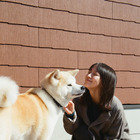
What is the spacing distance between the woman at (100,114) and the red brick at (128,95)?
1103 millimetres

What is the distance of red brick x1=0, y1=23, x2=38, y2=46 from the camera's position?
9.71 ft

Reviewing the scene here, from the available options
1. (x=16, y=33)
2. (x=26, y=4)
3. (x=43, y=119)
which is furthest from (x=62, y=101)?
(x=26, y=4)

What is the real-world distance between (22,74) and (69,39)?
782mm

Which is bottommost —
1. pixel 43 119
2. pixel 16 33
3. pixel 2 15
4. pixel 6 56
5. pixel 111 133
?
pixel 111 133

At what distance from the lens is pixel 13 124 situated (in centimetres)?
198

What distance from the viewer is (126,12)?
13.0ft

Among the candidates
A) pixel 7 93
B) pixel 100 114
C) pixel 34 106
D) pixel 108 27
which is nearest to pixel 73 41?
pixel 108 27

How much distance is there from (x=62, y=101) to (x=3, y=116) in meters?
0.61

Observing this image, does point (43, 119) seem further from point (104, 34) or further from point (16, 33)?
point (104, 34)

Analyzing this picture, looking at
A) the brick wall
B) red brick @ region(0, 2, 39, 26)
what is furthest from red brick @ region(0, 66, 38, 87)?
red brick @ region(0, 2, 39, 26)

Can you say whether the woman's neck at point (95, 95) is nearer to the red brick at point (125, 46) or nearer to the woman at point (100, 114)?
the woman at point (100, 114)

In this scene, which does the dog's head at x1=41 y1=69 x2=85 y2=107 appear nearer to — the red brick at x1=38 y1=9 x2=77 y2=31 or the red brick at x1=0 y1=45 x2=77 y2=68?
the red brick at x1=0 y1=45 x2=77 y2=68

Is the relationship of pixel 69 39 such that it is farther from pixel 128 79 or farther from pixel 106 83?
pixel 128 79

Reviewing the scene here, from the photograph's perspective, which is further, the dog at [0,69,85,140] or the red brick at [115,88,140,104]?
the red brick at [115,88,140,104]
